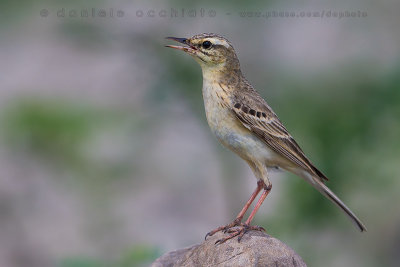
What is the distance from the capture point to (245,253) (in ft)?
27.1

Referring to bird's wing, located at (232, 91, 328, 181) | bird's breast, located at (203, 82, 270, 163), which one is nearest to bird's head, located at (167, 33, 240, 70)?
bird's breast, located at (203, 82, 270, 163)

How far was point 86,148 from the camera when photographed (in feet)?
47.8

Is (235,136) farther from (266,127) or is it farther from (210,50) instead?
(210,50)

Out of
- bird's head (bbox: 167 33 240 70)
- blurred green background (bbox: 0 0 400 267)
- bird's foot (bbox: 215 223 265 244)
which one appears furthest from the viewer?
blurred green background (bbox: 0 0 400 267)

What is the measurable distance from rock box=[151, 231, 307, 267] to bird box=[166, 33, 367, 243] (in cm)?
95

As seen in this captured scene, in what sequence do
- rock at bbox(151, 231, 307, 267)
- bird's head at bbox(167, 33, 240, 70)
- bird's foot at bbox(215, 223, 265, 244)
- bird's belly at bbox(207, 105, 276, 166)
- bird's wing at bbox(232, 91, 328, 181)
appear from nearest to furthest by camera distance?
1. rock at bbox(151, 231, 307, 267)
2. bird's foot at bbox(215, 223, 265, 244)
3. bird's belly at bbox(207, 105, 276, 166)
4. bird's wing at bbox(232, 91, 328, 181)
5. bird's head at bbox(167, 33, 240, 70)

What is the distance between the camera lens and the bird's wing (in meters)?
9.57

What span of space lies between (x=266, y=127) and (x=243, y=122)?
33cm

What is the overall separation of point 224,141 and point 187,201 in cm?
863

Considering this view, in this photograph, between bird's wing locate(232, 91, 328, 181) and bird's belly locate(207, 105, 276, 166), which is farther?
bird's wing locate(232, 91, 328, 181)

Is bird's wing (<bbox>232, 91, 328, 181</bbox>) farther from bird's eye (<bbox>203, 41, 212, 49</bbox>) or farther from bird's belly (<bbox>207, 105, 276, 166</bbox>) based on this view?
bird's eye (<bbox>203, 41, 212, 49</bbox>)

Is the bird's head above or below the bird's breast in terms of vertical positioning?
above

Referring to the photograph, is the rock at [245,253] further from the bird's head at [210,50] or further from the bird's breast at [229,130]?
the bird's head at [210,50]

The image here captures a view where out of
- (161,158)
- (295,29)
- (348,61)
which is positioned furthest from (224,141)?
(295,29)
